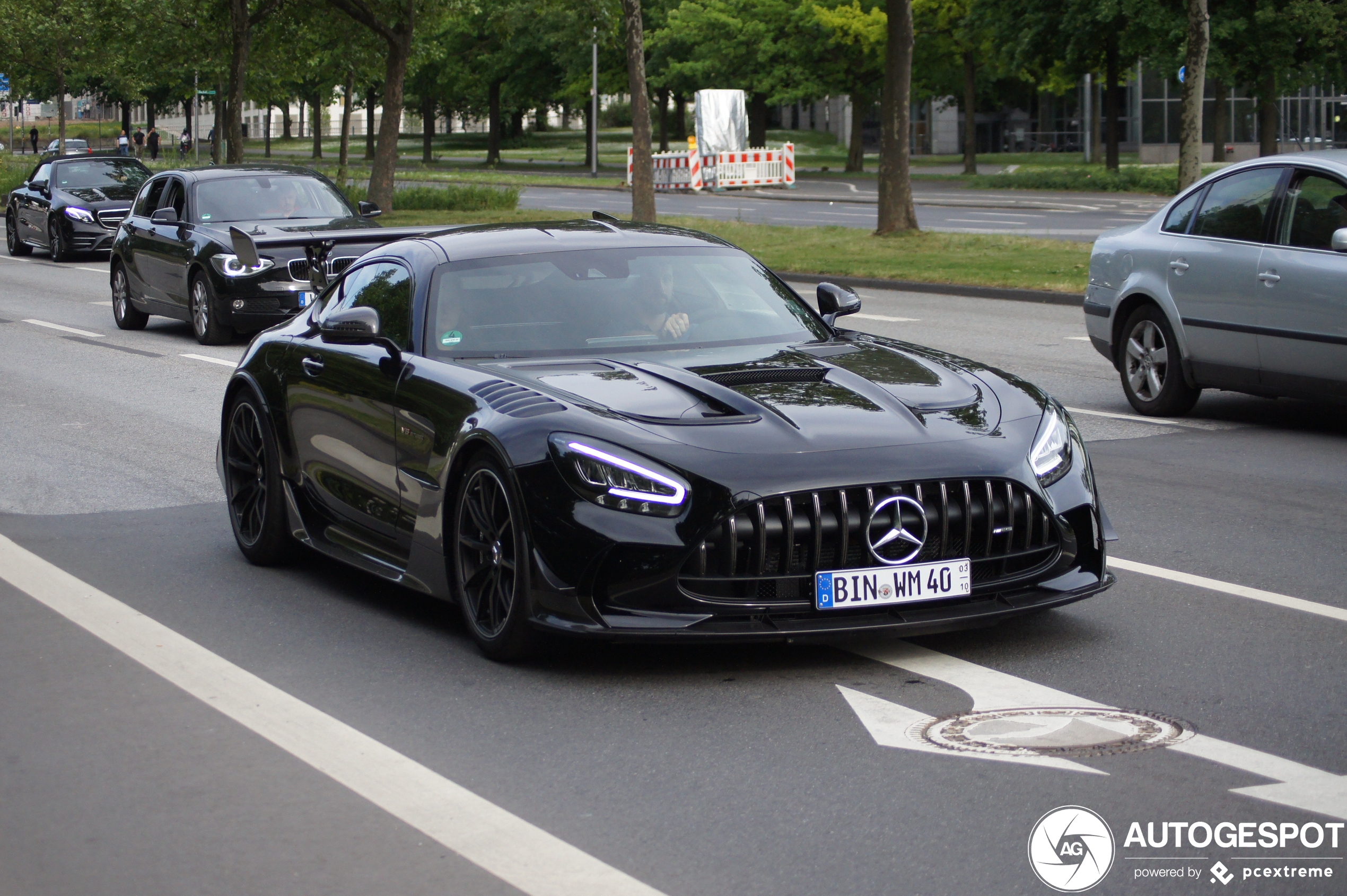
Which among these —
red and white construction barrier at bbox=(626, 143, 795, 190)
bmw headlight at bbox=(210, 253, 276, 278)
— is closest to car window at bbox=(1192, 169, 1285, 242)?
bmw headlight at bbox=(210, 253, 276, 278)

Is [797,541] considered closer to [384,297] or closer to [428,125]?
[384,297]

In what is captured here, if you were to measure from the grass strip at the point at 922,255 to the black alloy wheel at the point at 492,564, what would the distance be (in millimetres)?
12851

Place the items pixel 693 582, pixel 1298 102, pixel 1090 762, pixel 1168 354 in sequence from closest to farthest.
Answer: pixel 1090 762, pixel 693 582, pixel 1168 354, pixel 1298 102

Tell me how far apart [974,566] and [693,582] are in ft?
2.96

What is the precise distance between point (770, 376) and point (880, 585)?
103cm

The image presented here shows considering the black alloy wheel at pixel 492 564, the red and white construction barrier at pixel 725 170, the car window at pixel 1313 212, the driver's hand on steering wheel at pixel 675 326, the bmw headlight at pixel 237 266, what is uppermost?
the red and white construction barrier at pixel 725 170

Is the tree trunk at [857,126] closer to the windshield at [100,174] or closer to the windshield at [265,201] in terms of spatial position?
the windshield at [100,174]

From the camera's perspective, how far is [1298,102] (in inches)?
2534

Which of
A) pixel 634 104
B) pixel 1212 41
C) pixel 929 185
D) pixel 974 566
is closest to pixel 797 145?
pixel 929 185

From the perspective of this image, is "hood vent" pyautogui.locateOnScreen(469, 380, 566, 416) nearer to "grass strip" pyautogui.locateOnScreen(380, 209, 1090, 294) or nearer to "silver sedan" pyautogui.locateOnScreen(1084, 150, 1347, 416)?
"silver sedan" pyautogui.locateOnScreen(1084, 150, 1347, 416)

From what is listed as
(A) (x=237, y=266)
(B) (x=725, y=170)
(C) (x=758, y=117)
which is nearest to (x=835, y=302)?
(A) (x=237, y=266)

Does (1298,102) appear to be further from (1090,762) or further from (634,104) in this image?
(1090,762)

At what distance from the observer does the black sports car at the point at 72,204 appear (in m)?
29.9

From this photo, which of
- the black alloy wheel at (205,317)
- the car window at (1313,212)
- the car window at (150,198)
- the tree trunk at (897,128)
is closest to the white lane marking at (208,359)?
the black alloy wheel at (205,317)
